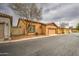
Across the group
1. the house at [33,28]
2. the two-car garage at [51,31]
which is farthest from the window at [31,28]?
the two-car garage at [51,31]

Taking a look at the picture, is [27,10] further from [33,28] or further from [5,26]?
[5,26]

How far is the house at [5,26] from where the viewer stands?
10.6ft

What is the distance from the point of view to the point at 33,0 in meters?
3.25

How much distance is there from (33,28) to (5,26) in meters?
0.37

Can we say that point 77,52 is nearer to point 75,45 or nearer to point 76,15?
point 75,45

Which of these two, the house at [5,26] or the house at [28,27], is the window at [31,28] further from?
the house at [5,26]

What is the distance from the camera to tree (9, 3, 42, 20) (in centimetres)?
325

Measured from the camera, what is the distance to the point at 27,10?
3275 millimetres

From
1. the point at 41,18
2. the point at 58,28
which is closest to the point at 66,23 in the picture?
the point at 58,28

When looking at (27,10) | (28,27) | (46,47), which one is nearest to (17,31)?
(28,27)

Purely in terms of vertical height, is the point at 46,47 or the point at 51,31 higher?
the point at 51,31

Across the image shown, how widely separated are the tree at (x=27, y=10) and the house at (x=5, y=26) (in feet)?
0.47

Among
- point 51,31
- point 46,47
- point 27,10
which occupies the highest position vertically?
point 27,10

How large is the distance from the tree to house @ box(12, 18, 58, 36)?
0.24 ft
